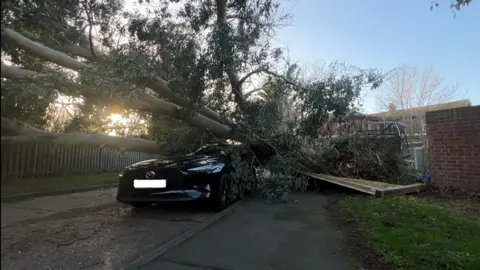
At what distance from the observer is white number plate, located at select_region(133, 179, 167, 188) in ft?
19.1

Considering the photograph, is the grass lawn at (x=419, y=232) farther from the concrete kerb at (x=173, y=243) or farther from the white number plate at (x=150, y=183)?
the white number plate at (x=150, y=183)

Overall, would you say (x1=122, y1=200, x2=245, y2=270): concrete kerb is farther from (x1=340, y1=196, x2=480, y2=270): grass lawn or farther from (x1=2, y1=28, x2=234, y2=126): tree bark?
(x1=2, y1=28, x2=234, y2=126): tree bark

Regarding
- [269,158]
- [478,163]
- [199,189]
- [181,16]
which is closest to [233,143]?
[269,158]

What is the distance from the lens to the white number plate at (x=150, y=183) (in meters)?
5.82

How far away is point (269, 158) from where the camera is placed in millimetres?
7969

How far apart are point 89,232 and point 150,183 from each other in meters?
1.29

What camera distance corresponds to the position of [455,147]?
6781 millimetres

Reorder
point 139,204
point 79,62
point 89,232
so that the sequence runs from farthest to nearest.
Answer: point 139,204
point 79,62
point 89,232

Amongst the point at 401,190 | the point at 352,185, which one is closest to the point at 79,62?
the point at 352,185

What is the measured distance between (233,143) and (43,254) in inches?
190

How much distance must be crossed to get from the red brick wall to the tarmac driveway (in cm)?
513

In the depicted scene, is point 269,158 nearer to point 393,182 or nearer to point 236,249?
point 393,182

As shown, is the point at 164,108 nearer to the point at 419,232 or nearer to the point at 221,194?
the point at 221,194

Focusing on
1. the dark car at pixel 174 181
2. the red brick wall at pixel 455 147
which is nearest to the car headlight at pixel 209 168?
the dark car at pixel 174 181
